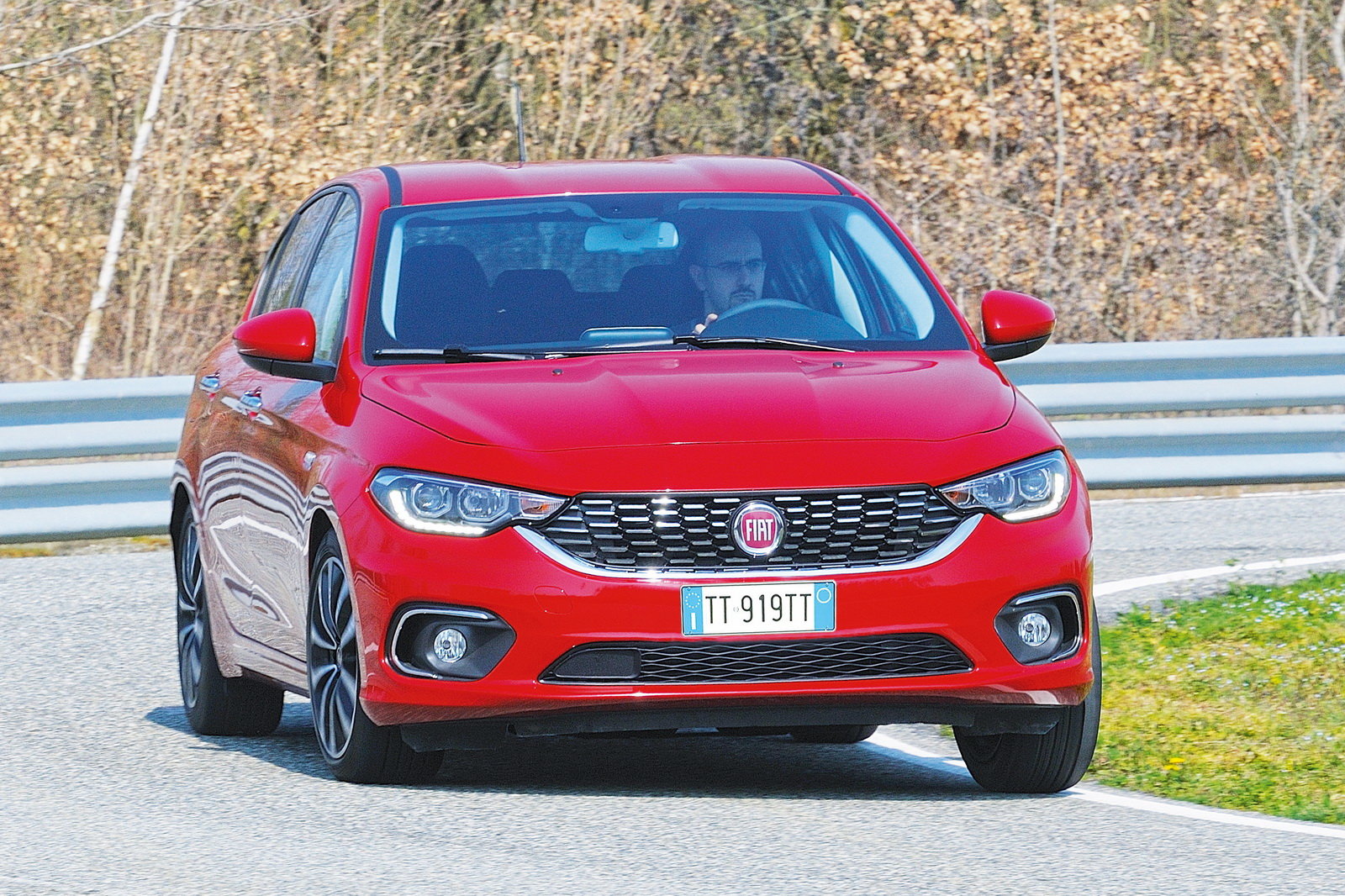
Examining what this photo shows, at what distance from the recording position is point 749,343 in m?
6.77

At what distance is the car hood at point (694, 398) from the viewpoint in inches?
236

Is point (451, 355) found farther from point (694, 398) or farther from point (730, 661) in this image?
point (730, 661)

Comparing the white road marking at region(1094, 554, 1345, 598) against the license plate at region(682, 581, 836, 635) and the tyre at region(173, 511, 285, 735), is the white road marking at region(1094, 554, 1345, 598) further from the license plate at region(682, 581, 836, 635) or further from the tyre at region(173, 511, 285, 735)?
the license plate at region(682, 581, 836, 635)

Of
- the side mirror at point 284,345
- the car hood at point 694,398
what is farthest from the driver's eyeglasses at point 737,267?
the side mirror at point 284,345

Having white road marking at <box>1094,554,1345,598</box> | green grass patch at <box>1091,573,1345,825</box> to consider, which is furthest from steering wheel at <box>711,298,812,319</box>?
white road marking at <box>1094,554,1345,598</box>

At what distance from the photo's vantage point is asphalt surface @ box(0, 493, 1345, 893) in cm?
530

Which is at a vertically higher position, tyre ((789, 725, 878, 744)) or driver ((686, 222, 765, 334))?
driver ((686, 222, 765, 334))

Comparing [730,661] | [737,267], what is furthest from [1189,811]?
[737,267]

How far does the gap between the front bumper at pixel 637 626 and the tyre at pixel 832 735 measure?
1.47 meters

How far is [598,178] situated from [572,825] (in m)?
2.25

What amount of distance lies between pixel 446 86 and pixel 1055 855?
15.3 m

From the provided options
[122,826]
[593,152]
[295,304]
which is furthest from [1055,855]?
[593,152]

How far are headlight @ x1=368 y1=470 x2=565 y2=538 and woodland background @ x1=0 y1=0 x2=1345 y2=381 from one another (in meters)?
11.3

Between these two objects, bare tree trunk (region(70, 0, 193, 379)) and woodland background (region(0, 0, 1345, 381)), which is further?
woodland background (region(0, 0, 1345, 381))
